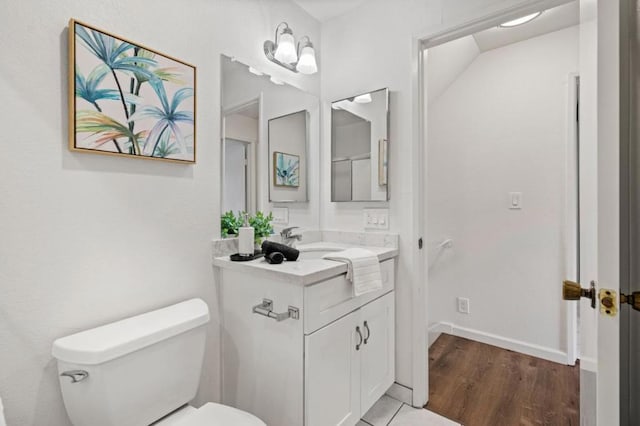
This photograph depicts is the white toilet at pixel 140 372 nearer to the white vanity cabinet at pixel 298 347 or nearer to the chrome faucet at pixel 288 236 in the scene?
the white vanity cabinet at pixel 298 347

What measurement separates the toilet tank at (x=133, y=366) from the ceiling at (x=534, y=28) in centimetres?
255

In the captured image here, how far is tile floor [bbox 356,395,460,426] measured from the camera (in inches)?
64.2

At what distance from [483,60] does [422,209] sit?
1.60 meters

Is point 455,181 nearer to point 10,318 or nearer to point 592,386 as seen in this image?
point 592,386

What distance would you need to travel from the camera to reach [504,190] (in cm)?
245

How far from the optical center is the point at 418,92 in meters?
1.77

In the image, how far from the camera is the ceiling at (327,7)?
1.95 meters

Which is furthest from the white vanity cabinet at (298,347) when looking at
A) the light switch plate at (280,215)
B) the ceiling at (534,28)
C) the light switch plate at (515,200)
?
the ceiling at (534,28)

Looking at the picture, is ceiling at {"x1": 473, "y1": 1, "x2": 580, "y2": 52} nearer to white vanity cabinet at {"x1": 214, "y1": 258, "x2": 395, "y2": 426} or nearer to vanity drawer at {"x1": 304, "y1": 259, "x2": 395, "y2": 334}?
vanity drawer at {"x1": 304, "y1": 259, "x2": 395, "y2": 334}

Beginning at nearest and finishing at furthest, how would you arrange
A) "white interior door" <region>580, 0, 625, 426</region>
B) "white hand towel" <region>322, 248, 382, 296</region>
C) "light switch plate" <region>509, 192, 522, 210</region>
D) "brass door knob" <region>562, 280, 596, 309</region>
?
"white interior door" <region>580, 0, 625, 426</region> < "brass door knob" <region>562, 280, 596, 309</region> < "white hand towel" <region>322, 248, 382, 296</region> < "light switch plate" <region>509, 192, 522, 210</region>

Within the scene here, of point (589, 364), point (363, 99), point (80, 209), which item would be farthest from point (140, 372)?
point (363, 99)

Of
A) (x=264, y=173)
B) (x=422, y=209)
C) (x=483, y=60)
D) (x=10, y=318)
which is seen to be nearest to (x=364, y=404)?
(x=422, y=209)

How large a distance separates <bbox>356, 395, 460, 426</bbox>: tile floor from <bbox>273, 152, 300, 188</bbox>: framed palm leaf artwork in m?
1.41

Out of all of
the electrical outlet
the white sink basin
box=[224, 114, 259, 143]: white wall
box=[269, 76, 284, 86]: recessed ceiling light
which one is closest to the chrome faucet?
the white sink basin
